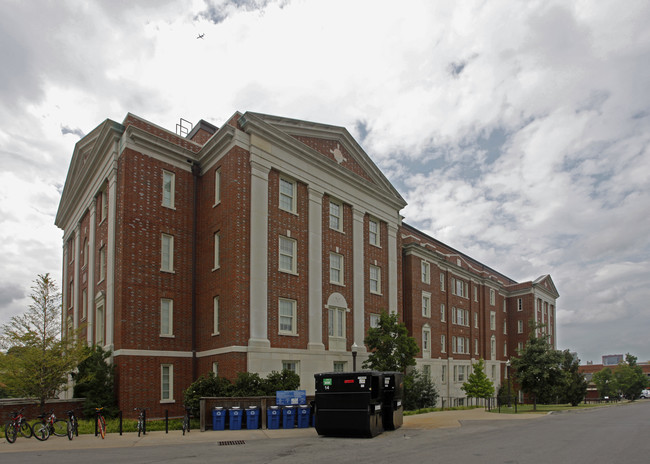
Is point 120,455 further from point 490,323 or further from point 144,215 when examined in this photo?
point 490,323

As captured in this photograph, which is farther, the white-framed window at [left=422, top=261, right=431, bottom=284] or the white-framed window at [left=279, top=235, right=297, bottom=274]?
the white-framed window at [left=422, top=261, right=431, bottom=284]

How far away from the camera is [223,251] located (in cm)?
2833

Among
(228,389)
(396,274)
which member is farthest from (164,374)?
(396,274)

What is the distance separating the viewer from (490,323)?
A: 62000mm

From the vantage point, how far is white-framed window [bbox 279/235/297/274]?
99.0 ft

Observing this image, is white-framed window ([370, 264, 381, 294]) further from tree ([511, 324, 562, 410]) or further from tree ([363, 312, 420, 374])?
tree ([511, 324, 562, 410])

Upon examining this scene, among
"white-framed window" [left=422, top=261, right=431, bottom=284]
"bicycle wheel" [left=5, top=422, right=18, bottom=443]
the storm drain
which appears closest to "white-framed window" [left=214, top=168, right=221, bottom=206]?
the storm drain

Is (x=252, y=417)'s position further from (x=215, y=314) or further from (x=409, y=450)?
(x=409, y=450)

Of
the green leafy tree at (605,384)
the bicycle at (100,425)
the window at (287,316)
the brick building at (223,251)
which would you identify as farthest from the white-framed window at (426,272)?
the green leafy tree at (605,384)

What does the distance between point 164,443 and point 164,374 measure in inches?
408

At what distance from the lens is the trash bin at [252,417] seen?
21.8 m

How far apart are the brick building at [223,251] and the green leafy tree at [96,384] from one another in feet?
1.63

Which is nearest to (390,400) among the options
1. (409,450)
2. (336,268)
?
(409,450)

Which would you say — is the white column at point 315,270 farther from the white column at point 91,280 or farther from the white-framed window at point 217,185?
the white column at point 91,280
